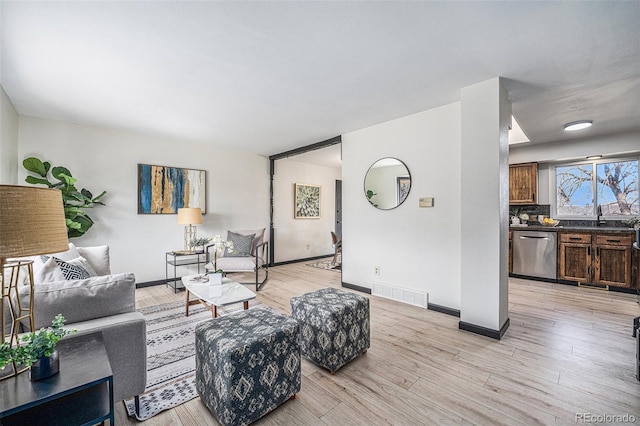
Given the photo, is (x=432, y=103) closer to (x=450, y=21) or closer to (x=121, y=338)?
(x=450, y=21)

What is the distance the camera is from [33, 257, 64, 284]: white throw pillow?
5.72 feet

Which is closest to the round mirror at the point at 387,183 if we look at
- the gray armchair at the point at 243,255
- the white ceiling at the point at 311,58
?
the white ceiling at the point at 311,58

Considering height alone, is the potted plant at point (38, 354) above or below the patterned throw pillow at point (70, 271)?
below

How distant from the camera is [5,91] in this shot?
9.05ft

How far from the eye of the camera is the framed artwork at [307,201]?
646 cm

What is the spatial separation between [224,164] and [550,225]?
19.8ft

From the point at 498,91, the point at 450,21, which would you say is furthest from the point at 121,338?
the point at 498,91

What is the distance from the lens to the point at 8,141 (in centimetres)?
300

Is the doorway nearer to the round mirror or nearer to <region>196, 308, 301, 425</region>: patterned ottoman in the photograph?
the round mirror

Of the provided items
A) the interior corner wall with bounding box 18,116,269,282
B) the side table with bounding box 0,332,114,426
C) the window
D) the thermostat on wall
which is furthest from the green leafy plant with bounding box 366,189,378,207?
the window

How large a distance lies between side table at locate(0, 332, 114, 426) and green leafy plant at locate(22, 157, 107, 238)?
2.97m

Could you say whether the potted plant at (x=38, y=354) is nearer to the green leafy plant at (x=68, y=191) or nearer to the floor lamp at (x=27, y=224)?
the floor lamp at (x=27, y=224)

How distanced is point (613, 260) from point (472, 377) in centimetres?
382

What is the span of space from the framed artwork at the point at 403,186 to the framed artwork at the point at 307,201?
10.7 ft
